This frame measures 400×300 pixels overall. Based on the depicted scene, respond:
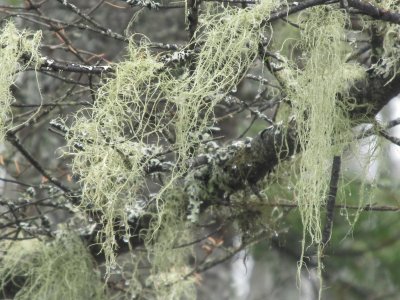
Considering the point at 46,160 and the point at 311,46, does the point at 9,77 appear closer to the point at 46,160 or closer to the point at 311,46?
the point at 311,46

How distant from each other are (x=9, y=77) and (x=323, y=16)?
83cm

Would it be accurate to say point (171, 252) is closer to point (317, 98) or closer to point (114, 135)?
point (114, 135)

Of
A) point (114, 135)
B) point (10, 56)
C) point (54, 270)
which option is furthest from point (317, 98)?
point (54, 270)

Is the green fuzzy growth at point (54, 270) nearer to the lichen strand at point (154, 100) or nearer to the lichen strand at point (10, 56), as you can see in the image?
the lichen strand at point (154, 100)

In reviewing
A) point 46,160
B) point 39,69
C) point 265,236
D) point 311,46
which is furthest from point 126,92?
point 46,160

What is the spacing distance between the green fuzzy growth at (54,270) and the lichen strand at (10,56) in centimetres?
78

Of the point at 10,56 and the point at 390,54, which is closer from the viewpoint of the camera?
the point at 10,56

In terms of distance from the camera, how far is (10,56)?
214cm

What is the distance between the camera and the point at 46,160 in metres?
4.23

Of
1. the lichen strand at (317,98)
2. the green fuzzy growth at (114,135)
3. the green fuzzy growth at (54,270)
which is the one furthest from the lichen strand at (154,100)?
the green fuzzy growth at (54,270)

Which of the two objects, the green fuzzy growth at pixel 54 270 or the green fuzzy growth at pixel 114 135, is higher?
the green fuzzy growth at pixel 114 135

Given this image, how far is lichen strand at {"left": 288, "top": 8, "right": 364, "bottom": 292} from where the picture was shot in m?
2.18

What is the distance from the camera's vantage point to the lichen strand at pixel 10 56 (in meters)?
2.13

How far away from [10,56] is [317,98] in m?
0.80
